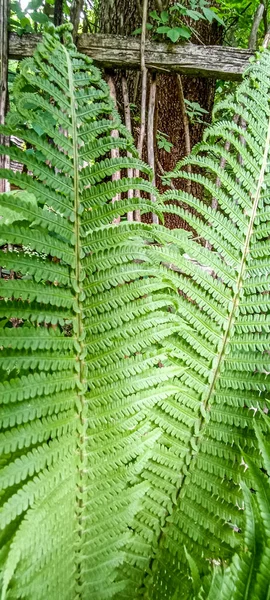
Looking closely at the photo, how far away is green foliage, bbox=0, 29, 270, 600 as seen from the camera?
2.44 feet

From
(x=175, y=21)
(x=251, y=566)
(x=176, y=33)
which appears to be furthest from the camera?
(x=175, y=21)

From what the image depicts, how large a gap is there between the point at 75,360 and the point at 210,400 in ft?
1.03

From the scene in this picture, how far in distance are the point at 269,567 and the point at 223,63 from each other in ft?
6.34

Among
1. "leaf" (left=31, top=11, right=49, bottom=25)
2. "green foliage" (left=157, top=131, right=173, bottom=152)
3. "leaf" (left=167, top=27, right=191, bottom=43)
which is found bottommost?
"green foliage" (left=157, top=131, right=173, bottom=152)

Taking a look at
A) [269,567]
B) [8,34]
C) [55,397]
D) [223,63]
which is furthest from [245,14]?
[269,567]

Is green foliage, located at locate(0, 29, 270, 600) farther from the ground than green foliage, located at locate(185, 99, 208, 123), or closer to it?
closer to it

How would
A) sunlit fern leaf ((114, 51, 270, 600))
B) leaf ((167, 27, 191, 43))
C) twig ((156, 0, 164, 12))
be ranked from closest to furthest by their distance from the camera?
sunlit fern leaf ((114, 51, 270, 600)) → leaf ((167, 27, 191, 43)) → twig ((156, 0, 164, 12))

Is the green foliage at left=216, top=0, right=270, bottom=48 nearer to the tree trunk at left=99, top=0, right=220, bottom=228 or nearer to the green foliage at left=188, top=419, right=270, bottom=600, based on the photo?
the tree trunk at left=99, top=0, right=220, bottom=228

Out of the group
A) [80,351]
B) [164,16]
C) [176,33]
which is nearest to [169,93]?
[164,16]

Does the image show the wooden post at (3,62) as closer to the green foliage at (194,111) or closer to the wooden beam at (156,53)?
the wooden beam at (156,53)

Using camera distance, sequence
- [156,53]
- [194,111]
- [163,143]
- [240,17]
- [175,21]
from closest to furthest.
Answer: [156,53], [175,21], [163,143], [194,111], [240,17]

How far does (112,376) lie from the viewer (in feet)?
2.74

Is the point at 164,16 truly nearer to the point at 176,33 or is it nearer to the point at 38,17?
the point at 176,33

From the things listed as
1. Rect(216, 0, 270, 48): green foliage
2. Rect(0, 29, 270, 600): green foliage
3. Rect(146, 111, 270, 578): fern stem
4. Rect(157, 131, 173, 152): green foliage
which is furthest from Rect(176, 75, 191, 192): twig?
Rect(0, 29, 270, 600): green foliage
